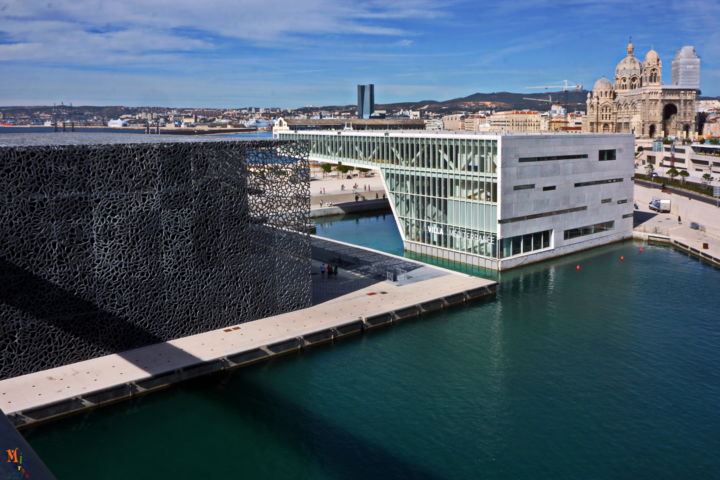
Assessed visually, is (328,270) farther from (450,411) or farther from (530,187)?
Answer: (450,411)

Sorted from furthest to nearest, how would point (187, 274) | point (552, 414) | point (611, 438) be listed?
point (187, 274) < point (552, 414) < point (611, 438)

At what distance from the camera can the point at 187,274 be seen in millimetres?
34594

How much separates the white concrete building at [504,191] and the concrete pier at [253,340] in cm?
619

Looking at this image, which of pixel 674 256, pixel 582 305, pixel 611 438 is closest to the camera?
pixel 611 438

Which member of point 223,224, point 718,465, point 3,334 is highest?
point 223,224

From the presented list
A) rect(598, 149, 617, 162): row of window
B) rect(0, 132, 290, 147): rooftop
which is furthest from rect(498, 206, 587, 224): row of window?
rect(0, 132, 290, 147): rooftop

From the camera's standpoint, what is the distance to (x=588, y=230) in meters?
60.3

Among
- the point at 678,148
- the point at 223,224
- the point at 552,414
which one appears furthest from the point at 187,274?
the point at 678,148

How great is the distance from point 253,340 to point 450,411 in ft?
38.7

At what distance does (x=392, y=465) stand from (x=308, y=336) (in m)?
12.5

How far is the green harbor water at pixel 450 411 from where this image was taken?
24.2 metres

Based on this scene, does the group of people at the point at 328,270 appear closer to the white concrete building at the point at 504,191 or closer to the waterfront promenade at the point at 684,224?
the white concrete building at the point at 504,191

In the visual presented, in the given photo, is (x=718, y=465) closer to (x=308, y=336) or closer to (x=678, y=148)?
(x=308, y=336)

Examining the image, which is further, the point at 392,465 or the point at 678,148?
the point at 678,148
